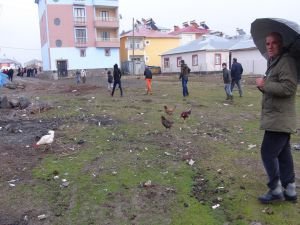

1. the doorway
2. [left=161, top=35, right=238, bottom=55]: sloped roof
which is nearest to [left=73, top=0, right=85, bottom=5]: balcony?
the doorway

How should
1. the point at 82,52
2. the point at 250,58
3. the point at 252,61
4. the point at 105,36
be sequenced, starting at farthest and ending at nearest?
1. the point at 105,36
2. the point at 82,52
3. the point at 250,58
4. the point at 252,61

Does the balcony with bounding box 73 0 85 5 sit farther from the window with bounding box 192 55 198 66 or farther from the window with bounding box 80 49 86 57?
the window with bounding box 192 55 198 66

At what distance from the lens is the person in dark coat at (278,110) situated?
403 cm

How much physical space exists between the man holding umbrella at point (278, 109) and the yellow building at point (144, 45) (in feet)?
184

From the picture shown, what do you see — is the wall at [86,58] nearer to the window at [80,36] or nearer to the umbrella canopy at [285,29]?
the window at [80,36]

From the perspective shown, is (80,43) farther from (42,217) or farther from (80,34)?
(42,217)

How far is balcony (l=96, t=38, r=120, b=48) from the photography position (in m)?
55.1

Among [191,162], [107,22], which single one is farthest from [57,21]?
[191,162]

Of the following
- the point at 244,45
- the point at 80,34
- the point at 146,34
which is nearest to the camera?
the point at 244,45

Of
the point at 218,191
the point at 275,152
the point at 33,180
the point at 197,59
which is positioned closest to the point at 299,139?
the point at 218,191

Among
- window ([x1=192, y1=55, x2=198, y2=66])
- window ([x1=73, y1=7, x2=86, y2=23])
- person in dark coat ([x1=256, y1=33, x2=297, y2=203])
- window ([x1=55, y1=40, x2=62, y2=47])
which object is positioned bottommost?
person in dark coat ([x1=256, y1=33, x2=297, y2=203])

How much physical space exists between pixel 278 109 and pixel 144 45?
5957cm

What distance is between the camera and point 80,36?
54.5m

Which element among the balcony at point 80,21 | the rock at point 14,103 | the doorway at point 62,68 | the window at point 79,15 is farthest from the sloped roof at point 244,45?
the rock at point 14,103
